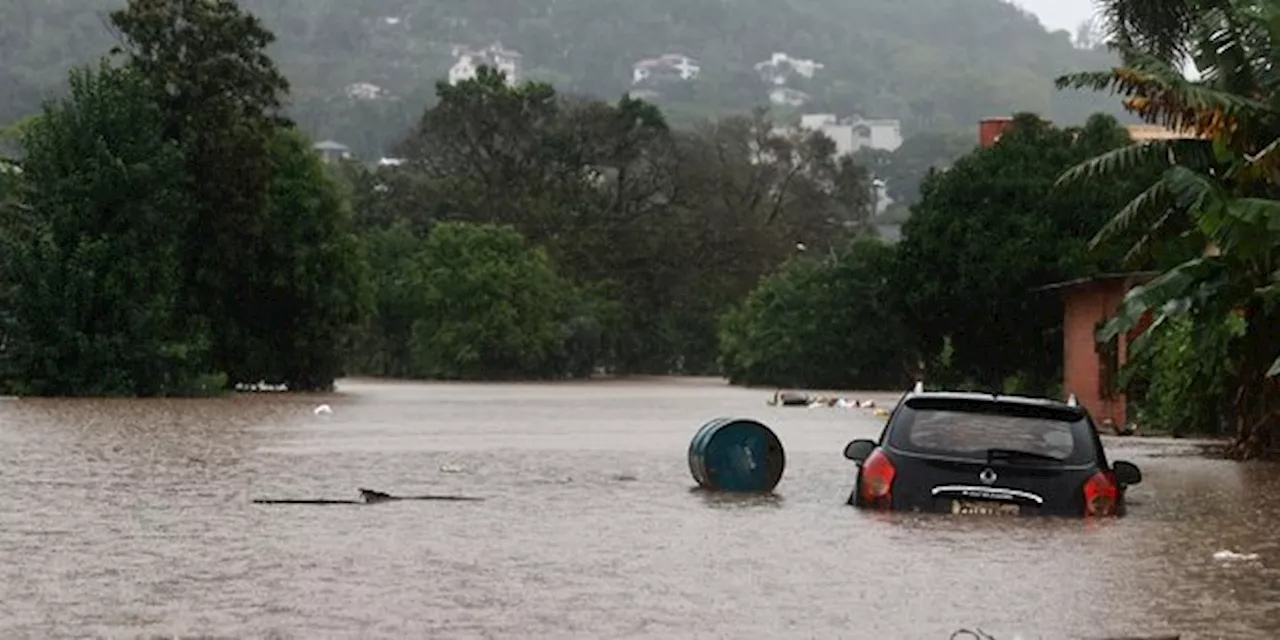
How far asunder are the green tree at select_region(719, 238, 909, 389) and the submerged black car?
238ft

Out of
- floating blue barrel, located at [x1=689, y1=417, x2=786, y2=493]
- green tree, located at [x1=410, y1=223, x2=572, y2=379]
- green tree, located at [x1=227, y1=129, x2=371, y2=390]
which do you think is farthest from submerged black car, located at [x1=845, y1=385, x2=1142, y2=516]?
green tree, located at [x1=410, y1=223, x2=572, y2=379]

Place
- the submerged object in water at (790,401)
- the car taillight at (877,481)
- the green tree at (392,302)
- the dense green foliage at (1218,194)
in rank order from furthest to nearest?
the green tree at (392,302) < the submerged object in water at (790,401) < the dense green foliage at (1218,194) < the car taillight at (877,481)

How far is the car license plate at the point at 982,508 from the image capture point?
64.4ft

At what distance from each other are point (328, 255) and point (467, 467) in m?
47.4

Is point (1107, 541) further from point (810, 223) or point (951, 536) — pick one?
point (810, 223)

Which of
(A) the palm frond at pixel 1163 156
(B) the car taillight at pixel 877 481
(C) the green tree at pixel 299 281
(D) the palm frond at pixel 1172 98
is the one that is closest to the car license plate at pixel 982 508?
(B) the car taillight at pixel 877 481

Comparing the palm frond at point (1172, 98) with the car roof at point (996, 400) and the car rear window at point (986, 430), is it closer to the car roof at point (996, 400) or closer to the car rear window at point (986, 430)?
the car roof at point (996, 400)

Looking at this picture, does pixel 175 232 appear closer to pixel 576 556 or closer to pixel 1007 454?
pixel 1007 454

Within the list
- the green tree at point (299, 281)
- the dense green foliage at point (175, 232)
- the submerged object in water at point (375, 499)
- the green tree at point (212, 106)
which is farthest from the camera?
the green tree at point (299, 281)

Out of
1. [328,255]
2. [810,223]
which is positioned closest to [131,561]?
[328,255]

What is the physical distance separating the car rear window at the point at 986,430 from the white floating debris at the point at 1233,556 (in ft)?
7.19

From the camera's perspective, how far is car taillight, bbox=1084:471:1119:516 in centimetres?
1995

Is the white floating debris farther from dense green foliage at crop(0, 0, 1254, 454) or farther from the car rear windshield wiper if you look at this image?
dense green foliage at crop(0, 0, 1254, 454)

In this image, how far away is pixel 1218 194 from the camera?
2814 cm
